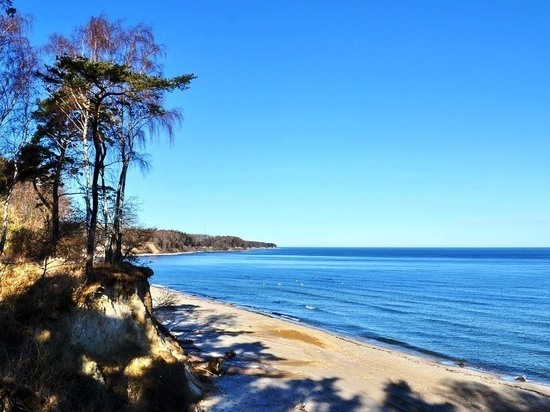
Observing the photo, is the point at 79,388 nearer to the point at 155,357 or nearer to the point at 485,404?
the point at 155,357

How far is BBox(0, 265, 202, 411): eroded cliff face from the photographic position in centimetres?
789

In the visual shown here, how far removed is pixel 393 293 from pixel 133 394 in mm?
43482

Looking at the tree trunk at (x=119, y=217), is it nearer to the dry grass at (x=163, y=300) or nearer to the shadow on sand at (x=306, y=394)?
the shadow on sand at (x=306, y=394)

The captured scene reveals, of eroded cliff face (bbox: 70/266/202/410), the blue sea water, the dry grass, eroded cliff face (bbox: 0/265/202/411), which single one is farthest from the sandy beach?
the dry grass

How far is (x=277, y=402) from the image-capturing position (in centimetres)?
1192

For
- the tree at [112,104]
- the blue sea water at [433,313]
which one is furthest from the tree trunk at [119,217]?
the blue sea water at [433,313]

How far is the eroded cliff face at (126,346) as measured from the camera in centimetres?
915

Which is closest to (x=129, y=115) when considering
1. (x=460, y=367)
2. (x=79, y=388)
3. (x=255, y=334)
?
(x=255, y=334)

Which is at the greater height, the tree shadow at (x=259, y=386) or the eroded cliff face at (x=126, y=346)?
the eroded cliff face at (x=126, y=346)

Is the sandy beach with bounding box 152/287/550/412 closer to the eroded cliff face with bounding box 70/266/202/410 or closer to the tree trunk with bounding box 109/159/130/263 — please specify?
the eroded cliff face with bounding box 70/266/202/410

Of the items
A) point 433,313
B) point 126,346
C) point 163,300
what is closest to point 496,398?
point 126,346

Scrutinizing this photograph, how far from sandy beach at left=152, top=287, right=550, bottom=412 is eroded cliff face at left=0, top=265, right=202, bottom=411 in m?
1.78

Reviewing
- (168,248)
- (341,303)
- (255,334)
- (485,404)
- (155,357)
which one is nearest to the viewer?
(155,357)

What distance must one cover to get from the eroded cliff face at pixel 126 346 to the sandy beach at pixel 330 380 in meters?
1.36
